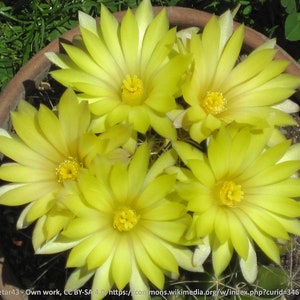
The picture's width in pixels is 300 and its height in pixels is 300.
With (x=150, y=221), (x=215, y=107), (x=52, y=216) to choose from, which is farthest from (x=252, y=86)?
(x=52, y=216)

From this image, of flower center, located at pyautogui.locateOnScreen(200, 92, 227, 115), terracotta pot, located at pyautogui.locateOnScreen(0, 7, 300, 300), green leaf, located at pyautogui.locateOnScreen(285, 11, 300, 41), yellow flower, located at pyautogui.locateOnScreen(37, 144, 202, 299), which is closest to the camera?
yellow flower, located at pyautogui.locateOnScreen(37, 144, 202, 299)

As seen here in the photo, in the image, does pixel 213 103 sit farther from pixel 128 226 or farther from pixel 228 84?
pixel 128 226

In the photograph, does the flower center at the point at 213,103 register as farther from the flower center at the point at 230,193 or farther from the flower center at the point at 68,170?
the flower center at the point at 68,170

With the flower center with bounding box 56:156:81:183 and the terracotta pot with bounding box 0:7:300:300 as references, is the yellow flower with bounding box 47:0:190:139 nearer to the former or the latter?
the flower center with bounding box 56:156:81:183

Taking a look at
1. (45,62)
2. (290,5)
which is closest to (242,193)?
(45,62)

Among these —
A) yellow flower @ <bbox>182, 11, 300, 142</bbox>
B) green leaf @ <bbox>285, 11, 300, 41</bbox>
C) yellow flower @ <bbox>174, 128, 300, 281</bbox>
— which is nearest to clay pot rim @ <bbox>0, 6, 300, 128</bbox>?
green leaf @ <bbox>285, 11, 300, 41</bbox>

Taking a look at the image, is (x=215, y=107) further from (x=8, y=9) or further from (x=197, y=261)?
(x=8, y=9)
